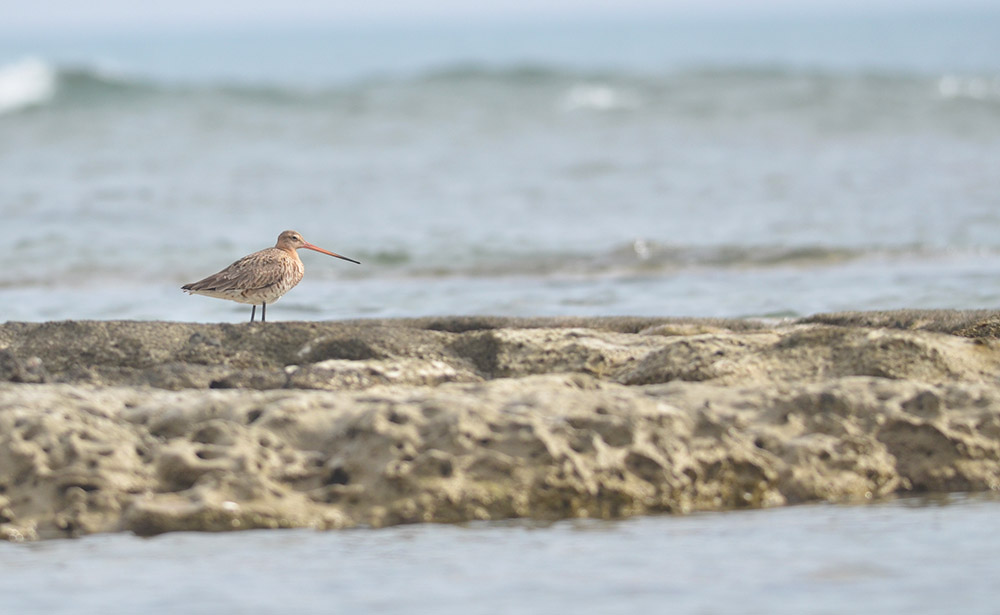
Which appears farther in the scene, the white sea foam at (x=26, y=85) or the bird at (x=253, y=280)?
the white sea foam at (x=26, y=85)

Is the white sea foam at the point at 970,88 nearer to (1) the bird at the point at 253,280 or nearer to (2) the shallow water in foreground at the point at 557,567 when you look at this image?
(1) the bird at the point at 253,280

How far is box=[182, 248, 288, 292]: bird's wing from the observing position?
5.88m

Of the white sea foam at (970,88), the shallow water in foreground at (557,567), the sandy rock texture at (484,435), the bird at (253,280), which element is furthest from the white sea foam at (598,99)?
the shallow water in foreground at (557,567)

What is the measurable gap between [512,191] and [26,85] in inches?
612

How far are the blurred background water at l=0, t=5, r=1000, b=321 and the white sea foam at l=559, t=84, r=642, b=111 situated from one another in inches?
4.2

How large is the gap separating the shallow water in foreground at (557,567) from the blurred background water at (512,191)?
13.4 feet

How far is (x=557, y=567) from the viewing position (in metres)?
3.78

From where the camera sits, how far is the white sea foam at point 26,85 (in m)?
25.8

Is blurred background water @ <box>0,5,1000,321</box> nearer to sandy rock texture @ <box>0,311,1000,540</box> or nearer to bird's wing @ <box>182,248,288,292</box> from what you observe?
bird's wing @ <box>182,248,288,292</box>

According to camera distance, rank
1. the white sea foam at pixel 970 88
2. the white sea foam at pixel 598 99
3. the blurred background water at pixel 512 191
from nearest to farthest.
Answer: the blurred background water at pixel 512 191 → the white sea foam at pixel 970 88 → the white sea foam at pixel 598 99

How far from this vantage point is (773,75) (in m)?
28.3

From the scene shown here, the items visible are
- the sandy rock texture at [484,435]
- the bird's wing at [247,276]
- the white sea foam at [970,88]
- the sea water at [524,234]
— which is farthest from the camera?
the white sea foam at [970,88]

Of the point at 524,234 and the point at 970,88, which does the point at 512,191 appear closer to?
the point at 524,234

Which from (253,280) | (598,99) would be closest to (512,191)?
(253,280)
